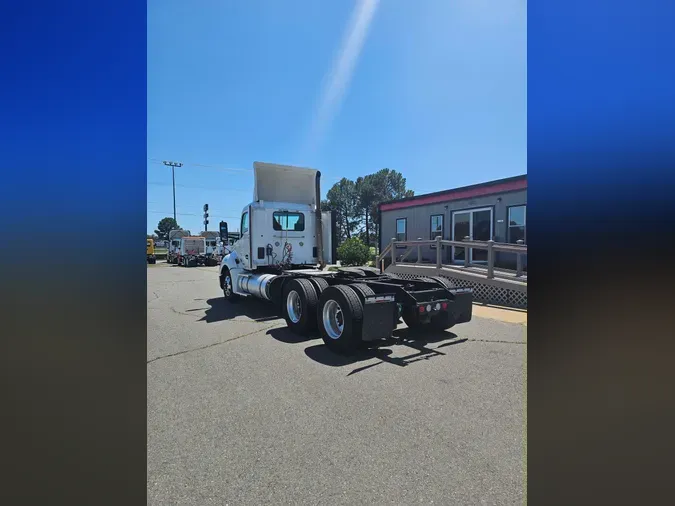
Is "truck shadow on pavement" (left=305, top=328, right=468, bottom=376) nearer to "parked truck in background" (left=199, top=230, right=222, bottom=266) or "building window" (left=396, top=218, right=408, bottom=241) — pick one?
"building window" (left=396, top=218, right=408, bottom=241)

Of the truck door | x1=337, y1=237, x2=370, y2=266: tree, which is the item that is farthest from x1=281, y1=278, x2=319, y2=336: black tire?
x1=337, y1=237, x2=370, y2=266: tree

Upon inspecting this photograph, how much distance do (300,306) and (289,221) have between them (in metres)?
3.08

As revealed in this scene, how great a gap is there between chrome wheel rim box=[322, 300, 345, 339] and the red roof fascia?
9.14 meters

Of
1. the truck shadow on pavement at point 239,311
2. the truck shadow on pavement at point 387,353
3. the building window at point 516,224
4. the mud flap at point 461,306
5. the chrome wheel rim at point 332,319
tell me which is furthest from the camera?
the building window at point 516,224

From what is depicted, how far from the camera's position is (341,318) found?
5586 millimetres

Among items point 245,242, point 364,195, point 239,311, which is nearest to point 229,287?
point 239,311

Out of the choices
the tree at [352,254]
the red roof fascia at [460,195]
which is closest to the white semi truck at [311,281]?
the red roof fascia at [460,195]

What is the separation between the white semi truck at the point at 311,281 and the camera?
5.19m

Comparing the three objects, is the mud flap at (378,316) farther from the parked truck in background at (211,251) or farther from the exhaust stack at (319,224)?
the parked truck in background at (211,251)

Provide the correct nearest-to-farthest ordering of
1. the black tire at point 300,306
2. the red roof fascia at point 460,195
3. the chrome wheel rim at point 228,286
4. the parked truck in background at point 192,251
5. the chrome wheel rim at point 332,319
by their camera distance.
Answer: the chrome wheel rim at point 332,319 < the black tire at point 300,306 < the chrome wheel rim at point 228,286 < the red roof fascia at point 460,195 < the parked truck in background at point 192,251

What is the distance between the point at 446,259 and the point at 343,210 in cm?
4705

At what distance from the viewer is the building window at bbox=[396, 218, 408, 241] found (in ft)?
57.3

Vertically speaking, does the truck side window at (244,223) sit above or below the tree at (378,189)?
below

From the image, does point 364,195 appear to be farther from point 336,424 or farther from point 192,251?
point 336,424
